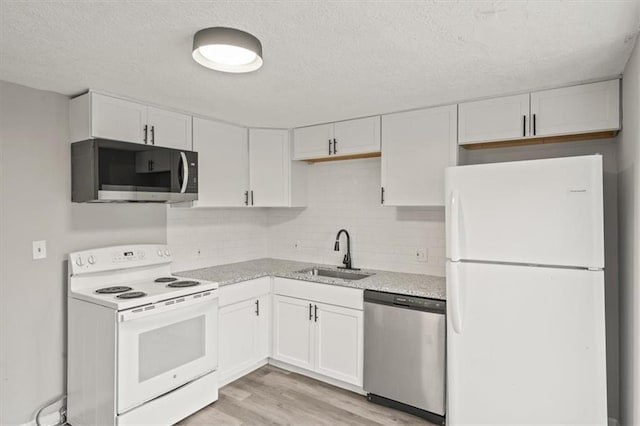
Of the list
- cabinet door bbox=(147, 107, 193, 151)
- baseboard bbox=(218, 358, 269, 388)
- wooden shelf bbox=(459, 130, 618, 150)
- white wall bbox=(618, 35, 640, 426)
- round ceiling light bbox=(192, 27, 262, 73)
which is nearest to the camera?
round ceiling light bbox=(192, 27, 262, 73)

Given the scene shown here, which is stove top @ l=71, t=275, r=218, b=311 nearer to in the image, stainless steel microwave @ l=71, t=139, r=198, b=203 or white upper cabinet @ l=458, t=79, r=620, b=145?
stainless steel microwave @ l=71, t=139, r=198, b=203

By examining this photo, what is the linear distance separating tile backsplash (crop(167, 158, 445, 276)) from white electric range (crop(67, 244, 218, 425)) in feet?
2.25

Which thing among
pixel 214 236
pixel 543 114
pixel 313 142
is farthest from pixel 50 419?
pixel 543 114

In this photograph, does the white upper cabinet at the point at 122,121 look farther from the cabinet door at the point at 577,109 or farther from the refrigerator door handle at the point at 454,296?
the cabinet door at the point at 577,109

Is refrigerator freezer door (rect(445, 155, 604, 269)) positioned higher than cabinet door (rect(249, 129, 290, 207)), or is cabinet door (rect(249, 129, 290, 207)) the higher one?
cabinet door (rect(249, 129, 290, 207))

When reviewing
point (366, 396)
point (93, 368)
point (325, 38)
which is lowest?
point (366, 396)

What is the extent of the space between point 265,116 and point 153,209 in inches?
48.5

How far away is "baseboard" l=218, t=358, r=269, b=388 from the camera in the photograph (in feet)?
10.3

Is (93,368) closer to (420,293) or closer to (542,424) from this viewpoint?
(420,293)

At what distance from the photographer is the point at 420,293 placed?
8.83 feet

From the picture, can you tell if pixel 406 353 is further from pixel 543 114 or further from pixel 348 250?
pixel 543 114

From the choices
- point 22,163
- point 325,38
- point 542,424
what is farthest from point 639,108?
point 22,163

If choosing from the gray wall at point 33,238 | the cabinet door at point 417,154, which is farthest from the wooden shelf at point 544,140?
the gray wall at point 33,238

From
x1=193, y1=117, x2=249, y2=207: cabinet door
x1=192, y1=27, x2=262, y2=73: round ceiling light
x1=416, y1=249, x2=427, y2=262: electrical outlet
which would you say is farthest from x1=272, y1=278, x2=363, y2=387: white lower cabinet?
x1=192, y1=27, x2=262, y2=73: round ceiling light
